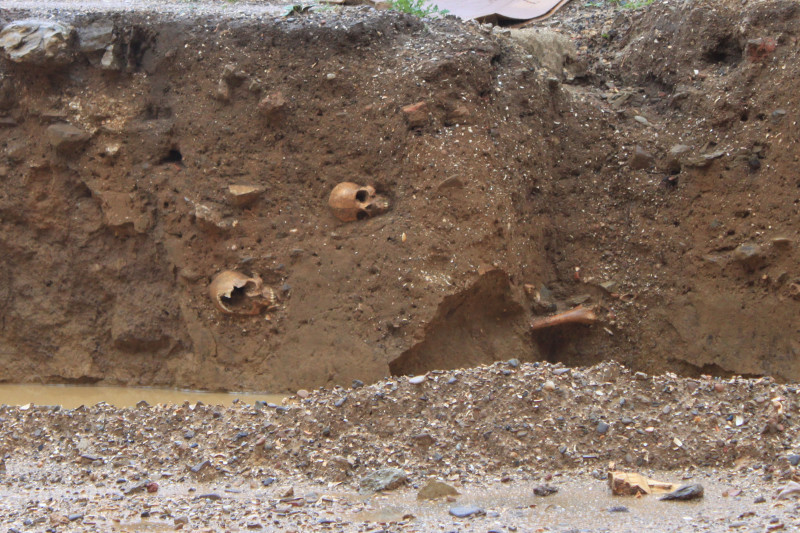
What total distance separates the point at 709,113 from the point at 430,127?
200 centimetres

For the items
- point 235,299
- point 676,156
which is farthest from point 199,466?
point 676,156

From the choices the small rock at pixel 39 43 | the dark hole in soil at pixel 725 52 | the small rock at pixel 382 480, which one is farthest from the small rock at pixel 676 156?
the small rock at pixel 39 43

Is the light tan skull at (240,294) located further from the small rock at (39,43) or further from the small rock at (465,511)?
the small rock at (465,511)

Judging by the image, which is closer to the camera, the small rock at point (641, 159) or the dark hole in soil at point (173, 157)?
the small rock at point (641, 159)

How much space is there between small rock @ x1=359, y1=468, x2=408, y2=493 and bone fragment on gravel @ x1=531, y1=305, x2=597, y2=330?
2648mm

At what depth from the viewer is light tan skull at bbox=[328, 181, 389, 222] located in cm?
611

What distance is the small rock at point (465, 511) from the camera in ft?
10.6

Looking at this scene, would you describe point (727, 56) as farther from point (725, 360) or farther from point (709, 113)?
point (725, 360)

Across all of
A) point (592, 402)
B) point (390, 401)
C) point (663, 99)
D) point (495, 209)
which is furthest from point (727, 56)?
point (390, 401)

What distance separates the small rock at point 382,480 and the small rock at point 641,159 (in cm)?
350

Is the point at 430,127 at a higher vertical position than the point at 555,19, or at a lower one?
lower

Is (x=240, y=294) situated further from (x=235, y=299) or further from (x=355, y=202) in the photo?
(x=355, y=202)

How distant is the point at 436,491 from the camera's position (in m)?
3.50

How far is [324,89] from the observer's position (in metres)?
6.21
